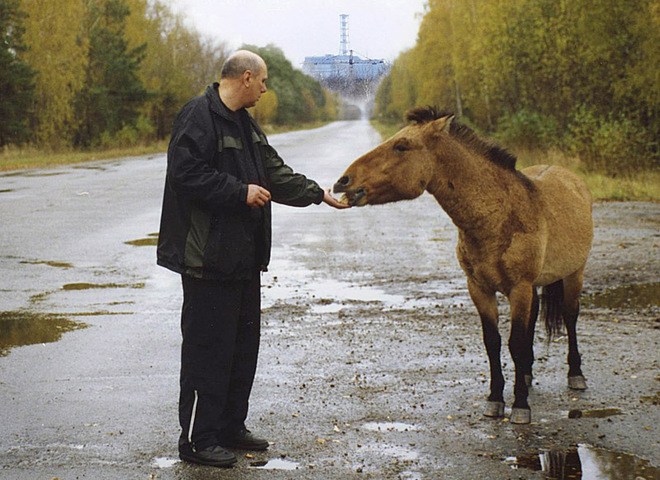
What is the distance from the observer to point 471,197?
19.1 ft

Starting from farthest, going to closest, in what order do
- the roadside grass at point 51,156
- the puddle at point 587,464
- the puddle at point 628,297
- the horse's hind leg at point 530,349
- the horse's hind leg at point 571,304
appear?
the roadside grass at point 51,156, the puddle at point 628,297, the horse's hind leg at point 571,304, the horse's hind leg at point 530,349, the puddle at point 587,464

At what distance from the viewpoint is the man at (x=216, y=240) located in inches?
193

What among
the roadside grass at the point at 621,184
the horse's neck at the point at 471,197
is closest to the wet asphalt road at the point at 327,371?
the horse's neck at the point at 471,197

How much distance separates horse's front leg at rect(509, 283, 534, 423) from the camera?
566cm

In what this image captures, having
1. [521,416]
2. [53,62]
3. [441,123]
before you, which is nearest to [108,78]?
[53,62]

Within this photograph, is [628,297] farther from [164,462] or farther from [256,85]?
[164,462]

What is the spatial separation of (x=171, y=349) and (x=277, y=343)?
940 millimetres

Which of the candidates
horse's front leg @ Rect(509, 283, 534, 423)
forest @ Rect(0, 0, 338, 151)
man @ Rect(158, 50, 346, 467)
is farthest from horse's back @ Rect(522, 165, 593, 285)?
forest @ Rect(0, 0, 338, 151)

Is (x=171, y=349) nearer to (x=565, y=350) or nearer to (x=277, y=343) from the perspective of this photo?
(x=277, y=343)

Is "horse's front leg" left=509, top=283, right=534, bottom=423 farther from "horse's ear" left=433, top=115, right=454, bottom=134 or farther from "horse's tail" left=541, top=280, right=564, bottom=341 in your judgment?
"horse's ear" left=433, top=115, right=454, bottom=134

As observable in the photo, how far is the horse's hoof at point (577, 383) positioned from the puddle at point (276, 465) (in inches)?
98.7

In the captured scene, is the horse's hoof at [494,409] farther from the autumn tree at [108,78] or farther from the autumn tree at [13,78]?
the autumn tree at [108,78]

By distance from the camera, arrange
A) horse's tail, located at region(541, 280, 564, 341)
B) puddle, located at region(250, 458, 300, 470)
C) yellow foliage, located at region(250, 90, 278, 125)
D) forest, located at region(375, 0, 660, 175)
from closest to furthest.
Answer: puddle, located at region(250, 458, 300, 470), horse's tail, located at region(541, 280, 564, 341), forest, located at region(375, 0, 660, 175), yellow foliage, located at region(250, 90, 278, 125)

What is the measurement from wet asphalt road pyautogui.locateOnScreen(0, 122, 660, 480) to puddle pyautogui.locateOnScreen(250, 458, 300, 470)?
2 cm
